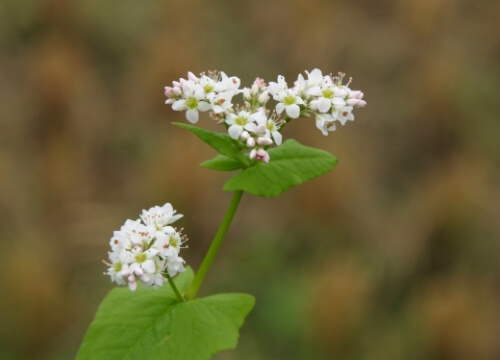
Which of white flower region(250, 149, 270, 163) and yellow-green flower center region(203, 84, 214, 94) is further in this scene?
yellow-green flower center region(203, 84, 214, 94)

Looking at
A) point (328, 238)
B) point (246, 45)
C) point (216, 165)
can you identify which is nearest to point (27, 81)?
point (246, 45)

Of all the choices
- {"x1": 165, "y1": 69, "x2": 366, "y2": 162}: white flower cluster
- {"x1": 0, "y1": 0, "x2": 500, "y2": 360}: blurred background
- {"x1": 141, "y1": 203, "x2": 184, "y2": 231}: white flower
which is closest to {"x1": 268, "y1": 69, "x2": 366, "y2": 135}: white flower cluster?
{"x1": 165, "y1": 69, "x2": 366, "y2": 162}: white flower cluster

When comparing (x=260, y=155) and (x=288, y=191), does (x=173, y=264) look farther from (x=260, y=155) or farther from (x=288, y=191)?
(x=288, y=191)

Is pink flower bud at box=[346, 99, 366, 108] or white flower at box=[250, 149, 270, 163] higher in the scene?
pink flower bud at box=[346, 99, 366, 108]

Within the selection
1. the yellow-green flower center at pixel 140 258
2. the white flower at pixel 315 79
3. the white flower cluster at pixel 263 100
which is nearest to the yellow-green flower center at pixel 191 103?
the white flower cluster at pixel 263 100

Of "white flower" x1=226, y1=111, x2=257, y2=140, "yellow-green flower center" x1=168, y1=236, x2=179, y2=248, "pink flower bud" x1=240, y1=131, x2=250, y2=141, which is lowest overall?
"yellow-green flower center" x1=168, y1=236, x2=179, y2=248

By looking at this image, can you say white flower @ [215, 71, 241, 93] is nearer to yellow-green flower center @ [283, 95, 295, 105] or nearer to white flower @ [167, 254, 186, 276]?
yellow-green flower center @ [283, 95, 295, 105]

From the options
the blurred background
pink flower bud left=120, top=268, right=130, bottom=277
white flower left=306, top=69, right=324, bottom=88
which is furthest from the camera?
the blurred background

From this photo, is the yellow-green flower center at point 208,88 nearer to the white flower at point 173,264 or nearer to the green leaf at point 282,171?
the green leaf at point 282,171
